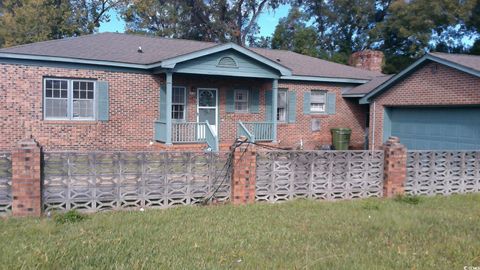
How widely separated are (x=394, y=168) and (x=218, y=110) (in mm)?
9766

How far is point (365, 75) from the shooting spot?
22.1 m

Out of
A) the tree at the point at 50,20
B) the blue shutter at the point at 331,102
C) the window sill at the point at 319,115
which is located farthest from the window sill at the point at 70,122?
the tree at the point at 50,20

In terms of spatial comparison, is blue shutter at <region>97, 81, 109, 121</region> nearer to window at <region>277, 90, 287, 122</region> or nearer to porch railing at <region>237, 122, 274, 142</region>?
porch railing at <region>237, 122, 274, 142</region>

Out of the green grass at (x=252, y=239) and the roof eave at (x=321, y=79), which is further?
the roof eave at (x=321, y=79)

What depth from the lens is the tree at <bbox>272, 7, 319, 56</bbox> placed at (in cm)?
3969

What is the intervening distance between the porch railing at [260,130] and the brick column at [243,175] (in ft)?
30.2

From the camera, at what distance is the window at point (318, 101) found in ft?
66.4

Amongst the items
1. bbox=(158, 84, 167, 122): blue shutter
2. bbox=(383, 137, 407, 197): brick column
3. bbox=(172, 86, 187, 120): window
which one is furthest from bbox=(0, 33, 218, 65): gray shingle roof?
bbox=(383, 137, 407, 197): brick column

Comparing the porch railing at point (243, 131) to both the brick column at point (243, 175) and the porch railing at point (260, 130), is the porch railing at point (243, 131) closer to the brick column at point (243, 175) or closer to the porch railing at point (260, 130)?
the porch railing at point (260, 130)

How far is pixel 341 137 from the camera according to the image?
19.9 meters

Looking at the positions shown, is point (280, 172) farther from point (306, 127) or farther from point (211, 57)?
point (306, 127)

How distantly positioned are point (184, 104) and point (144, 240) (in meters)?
12.0

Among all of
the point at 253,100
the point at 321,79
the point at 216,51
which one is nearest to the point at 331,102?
the point at 321,79

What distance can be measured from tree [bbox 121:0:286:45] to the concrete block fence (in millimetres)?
31337
